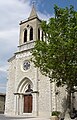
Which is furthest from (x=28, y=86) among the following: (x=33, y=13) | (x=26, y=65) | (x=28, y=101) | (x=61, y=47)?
(x=61, y=47)

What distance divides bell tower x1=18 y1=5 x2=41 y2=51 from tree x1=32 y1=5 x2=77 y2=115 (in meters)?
11.9

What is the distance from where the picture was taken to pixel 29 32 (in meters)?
30.0

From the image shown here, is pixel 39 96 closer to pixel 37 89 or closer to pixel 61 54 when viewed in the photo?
pixel 37 89

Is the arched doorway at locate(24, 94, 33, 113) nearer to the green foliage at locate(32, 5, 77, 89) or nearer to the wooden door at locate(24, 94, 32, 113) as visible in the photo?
the wooden door at locate(24, 94, 32, 113)

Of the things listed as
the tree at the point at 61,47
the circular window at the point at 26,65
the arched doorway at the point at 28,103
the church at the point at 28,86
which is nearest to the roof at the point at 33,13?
the church at the point at 28,86

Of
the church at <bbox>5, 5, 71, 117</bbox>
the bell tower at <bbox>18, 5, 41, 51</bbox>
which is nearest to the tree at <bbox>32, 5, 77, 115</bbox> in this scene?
the church at <bbox>5, 5, 71, 117</bbox>

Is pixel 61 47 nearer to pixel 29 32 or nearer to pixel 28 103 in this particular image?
pixel 28 103

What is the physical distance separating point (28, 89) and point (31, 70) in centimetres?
287

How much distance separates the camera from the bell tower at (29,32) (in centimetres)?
2891

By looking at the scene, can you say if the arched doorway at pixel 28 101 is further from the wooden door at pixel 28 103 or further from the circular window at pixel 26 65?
the circular window at pixel 26 65

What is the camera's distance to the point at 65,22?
16.2 metres

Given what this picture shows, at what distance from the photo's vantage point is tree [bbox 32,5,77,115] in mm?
15641

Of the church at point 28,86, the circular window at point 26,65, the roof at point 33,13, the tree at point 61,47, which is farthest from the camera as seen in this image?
the roof at point 33,13

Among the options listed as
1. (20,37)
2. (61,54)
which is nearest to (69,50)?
(61,54)
